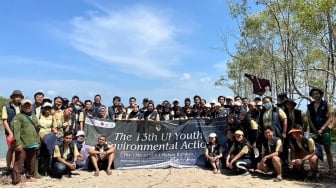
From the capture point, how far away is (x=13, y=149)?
8.34 metres

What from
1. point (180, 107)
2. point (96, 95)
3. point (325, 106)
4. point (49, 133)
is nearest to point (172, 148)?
point (180, 107)

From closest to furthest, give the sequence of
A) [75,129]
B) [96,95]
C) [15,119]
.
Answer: [15,119], [75,129], [96,95]

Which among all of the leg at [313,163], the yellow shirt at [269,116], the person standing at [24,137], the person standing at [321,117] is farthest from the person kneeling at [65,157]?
the person standing at [321,117]

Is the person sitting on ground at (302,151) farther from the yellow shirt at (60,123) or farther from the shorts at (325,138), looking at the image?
the yellow shirt at (60,123)

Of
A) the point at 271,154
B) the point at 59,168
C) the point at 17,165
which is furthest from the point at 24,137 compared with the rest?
the point at 271,154

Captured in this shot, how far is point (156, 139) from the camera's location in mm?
10094

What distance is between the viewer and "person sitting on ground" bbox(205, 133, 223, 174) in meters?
9.25

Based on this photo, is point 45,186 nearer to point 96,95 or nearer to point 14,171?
point 14,171

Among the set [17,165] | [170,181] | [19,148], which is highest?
[19,148]

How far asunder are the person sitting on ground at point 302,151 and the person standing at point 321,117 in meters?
0.29

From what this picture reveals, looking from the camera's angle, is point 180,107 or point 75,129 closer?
point 75,129

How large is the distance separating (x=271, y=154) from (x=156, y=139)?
9.73ft

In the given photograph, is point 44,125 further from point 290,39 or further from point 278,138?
point 290,39

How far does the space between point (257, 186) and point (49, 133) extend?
4.55 metres
